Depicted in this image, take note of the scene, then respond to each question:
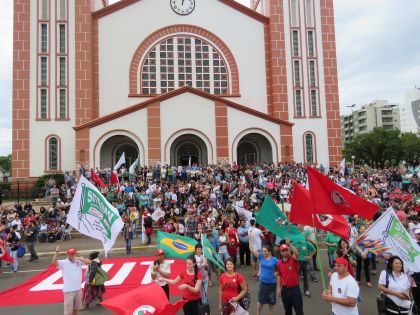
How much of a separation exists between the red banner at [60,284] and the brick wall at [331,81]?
891 inches

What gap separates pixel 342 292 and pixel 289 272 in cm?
150

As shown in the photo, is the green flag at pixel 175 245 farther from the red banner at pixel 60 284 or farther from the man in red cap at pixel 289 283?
the man in red cap at pixel 289 283

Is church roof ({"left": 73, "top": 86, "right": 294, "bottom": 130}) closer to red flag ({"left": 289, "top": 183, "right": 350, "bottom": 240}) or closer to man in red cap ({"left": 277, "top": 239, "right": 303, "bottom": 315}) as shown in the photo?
red flag ({"left": 289, "top": 183, "right": 350, "bottom": 240})

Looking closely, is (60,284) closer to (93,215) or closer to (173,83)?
(93,215)

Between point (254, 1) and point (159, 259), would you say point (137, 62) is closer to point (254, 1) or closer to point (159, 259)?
point (254, 1)

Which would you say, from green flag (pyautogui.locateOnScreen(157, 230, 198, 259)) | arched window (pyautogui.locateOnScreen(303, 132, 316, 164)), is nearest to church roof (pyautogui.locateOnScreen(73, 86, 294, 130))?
arched window (pyautogui.locateOnScreen(303, 132, 316, 164))

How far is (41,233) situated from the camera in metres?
17.5

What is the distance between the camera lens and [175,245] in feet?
28.1

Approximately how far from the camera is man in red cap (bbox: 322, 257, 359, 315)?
5.31 m

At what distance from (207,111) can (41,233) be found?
1431cm

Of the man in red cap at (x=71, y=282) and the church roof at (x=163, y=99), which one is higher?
the church roof at (x=163, y=99)

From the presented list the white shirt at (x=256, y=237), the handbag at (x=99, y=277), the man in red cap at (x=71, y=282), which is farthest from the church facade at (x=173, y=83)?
the man in red cap at (x=71, y=282)

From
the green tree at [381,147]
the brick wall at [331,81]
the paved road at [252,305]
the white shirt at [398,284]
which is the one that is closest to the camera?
the white shirt at [398,284]

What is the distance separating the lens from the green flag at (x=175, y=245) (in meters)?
8.41
